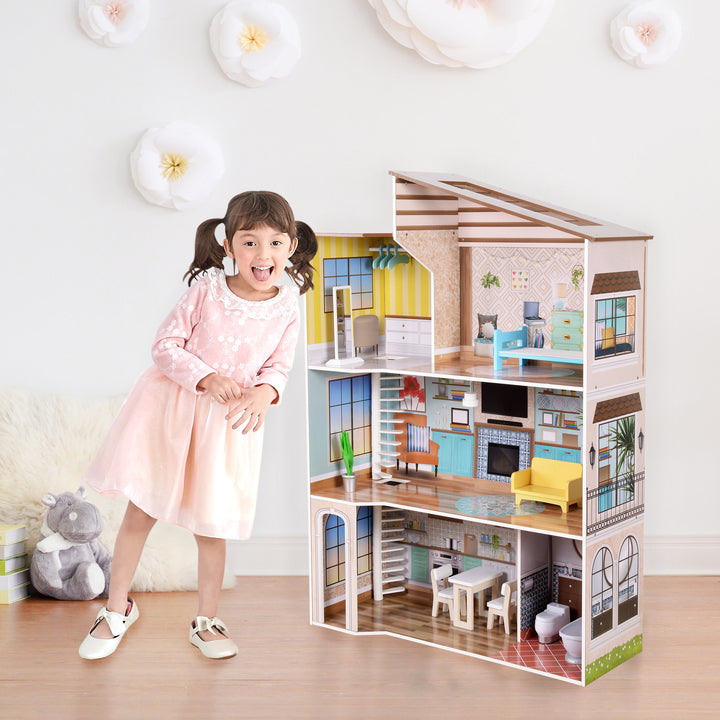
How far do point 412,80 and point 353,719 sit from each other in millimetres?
2026

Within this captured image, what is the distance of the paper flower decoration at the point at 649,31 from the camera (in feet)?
9.95

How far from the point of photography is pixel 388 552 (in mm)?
3076

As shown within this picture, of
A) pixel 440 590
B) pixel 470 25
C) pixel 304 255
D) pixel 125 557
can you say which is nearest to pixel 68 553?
pixel 125 557

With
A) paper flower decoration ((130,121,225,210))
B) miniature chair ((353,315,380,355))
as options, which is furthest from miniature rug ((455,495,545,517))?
paper flower decoration ((130,121,225,210))

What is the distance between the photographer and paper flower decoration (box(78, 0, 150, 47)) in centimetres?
325

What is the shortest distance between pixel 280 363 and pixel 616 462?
901 millimetres

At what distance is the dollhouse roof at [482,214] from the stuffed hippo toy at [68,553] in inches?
53.6

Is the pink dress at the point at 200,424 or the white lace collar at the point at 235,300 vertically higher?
the white lace collar at the point at 235,300

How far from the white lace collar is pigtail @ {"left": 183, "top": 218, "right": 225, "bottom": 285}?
28 millimetres

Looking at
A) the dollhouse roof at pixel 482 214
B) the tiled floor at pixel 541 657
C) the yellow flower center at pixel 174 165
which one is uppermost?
the yellow flower center at pixel 174 165

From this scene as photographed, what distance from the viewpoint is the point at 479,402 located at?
288cm

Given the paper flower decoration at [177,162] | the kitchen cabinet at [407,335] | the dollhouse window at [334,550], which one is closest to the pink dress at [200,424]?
the dollhouse window at [334,550]

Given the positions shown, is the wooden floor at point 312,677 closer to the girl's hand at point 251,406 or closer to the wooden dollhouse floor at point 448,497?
the wooden dollhouse floor at point 448,497

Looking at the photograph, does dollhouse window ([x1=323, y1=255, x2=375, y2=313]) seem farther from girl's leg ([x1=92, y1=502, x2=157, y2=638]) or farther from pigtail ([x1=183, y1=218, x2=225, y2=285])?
girl's leg ([x1=92, y1=502, x2=157, y2=638])
